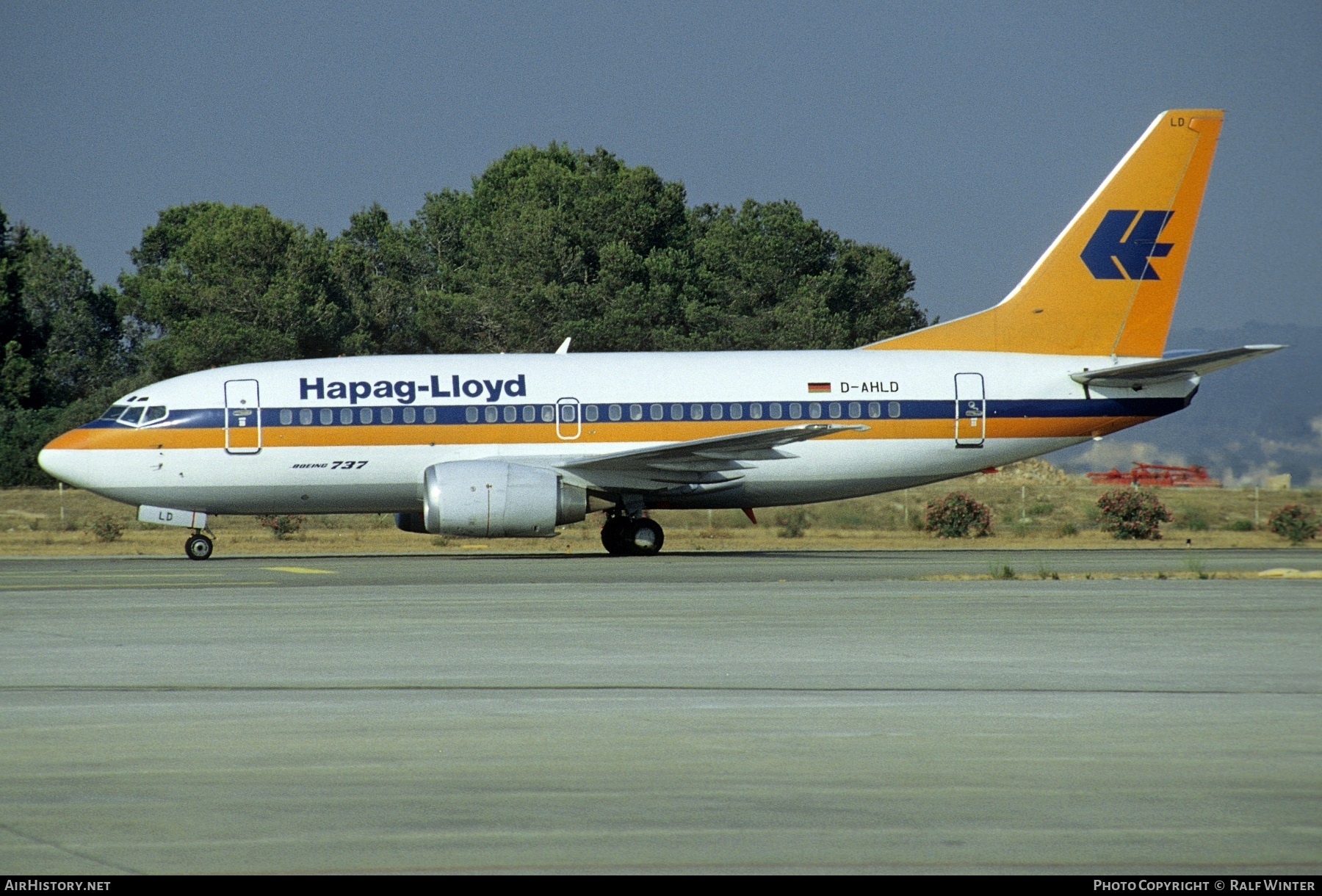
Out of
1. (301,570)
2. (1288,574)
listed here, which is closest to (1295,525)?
(1288,574)

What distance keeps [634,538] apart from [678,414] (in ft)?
8.08

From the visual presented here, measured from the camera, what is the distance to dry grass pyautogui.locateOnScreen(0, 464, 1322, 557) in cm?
3375

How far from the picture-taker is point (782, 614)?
641 inches

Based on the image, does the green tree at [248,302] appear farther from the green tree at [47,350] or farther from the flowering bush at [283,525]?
the flowering bush at [283,525]

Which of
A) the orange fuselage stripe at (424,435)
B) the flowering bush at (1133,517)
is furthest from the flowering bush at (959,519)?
the orange fuselage stripe at (424,435)

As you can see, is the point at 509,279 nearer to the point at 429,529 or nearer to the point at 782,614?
the point at 429,529

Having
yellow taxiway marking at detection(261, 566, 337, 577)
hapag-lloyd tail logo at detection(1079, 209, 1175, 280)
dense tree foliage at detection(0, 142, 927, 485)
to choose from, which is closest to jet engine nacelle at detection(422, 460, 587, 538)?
yellow taxiway marking at detection(261, 566, 337, 577)

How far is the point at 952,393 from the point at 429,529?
10.1m

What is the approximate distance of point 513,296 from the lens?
6956cm

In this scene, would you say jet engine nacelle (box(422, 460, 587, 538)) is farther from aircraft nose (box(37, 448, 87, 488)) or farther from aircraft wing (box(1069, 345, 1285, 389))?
aircraft wing (box(1069, 345, 1285, 389))

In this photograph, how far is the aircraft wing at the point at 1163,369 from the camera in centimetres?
2720

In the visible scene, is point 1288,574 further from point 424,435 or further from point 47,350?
point 47,350

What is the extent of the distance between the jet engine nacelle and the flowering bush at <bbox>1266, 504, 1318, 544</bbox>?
18.8 meters

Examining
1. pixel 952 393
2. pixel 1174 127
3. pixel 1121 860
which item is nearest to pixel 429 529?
pixel 952 393
